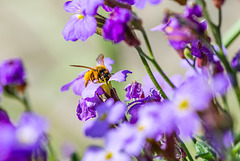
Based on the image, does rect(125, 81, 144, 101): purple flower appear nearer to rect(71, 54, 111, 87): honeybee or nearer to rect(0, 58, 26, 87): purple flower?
rect(71, 54, 111, 87): honeybee

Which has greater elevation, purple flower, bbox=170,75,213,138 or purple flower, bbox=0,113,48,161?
purple flower, bbox=0,113,48,161

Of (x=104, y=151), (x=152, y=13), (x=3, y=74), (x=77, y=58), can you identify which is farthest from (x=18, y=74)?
(x=152, y=13)

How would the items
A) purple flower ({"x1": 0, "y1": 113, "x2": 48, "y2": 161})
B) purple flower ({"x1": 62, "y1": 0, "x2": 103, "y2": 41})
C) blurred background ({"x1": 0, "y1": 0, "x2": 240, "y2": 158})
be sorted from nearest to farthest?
purple flower ({"x1": 0, "y1": 113, "x2": 48, "y2": 161}), purple flower ({"x1": 62, "y1": 0, "x2": 103, "y2": 41}), blurred background ({"x1": 0, "y1": 0, "x2": 240, "y2": 158})

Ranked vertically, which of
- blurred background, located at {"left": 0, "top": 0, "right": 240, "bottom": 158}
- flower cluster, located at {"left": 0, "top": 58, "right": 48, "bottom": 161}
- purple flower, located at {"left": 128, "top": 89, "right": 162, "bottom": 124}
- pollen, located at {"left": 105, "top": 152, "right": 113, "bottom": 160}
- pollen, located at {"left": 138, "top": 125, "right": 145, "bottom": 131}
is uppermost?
flower cluster, located at {"left": 0, "top": 58, "right": 48, "bottom": 161}

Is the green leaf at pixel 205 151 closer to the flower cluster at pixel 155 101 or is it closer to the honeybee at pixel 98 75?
the flower cluster at pixel 155 101

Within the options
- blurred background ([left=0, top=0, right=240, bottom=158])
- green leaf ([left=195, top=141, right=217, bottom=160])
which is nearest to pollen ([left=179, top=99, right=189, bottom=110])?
green leaf ([left=195, top=141, right=217, bottom=160])

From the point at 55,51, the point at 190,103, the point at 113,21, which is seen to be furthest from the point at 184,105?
the point at 55,51

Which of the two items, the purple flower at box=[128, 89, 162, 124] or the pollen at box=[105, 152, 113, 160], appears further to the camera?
the purple flower at box=[128, 89, 162, 124]

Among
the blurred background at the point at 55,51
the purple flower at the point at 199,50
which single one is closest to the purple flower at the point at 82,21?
the purple flower at the point at 199,50
